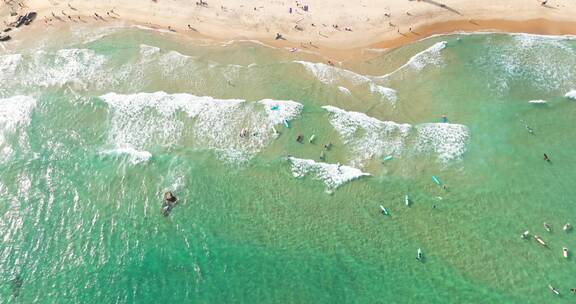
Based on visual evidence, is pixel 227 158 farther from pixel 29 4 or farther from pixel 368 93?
pixel 29 4

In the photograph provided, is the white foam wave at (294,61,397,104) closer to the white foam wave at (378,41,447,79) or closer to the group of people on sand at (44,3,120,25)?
the white foam wave at (378,41,447,79)

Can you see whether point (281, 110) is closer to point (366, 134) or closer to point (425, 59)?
point (366, 134)

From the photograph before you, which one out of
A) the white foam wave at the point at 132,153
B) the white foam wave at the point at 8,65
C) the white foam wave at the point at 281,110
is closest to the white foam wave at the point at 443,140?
the white foam wave at the point at 281,110

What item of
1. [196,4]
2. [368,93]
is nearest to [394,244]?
[368,93]

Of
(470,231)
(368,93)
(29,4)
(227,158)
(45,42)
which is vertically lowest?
(470,231)

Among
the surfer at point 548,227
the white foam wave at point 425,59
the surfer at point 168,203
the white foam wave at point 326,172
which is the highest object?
the white foam wave at point 425,59

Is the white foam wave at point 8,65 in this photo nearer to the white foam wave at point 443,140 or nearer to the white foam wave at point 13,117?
the white foam wave at point 13,117

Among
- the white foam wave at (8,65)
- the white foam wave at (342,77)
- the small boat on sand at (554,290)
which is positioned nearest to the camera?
the small boat on sand at (554,290)
